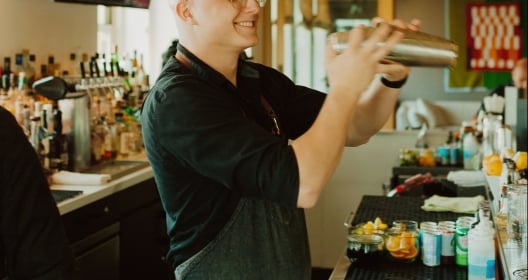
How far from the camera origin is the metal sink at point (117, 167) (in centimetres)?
406

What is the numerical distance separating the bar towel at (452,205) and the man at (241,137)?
4.79ft

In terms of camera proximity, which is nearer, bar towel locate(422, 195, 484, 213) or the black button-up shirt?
the black button-up shirt

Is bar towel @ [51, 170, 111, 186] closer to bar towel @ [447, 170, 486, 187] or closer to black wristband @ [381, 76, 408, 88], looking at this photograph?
bar towel @ [447, 170, 486, 187]

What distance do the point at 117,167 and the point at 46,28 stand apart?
31.9 inches

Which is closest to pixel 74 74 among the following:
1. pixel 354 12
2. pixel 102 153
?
pixel 102 153

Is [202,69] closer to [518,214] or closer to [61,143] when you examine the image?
[518,214]

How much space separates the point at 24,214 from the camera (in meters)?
1.74

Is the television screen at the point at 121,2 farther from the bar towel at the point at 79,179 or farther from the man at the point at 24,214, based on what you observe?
the man at the point at 24,214

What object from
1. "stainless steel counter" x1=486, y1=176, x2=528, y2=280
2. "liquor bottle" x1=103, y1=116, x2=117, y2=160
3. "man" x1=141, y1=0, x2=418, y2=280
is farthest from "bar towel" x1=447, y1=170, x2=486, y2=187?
"man" x1=141, y1=0, x2=418, y2=280

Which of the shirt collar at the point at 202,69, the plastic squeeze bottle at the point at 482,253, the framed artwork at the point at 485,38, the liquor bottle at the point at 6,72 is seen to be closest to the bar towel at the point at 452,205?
the plastic squeeze bottle at the point at 482,253

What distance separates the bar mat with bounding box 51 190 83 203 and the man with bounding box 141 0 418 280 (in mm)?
1587

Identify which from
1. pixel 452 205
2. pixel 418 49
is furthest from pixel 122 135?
pixel 418 49

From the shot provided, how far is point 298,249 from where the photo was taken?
177 centimetres

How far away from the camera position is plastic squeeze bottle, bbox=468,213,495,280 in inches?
94.7
